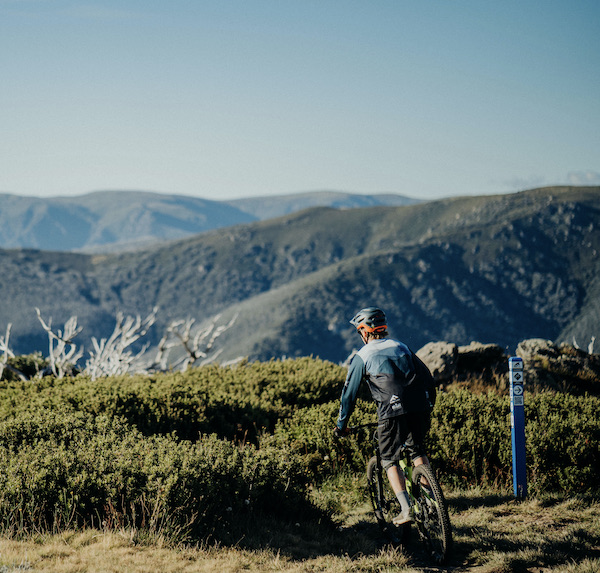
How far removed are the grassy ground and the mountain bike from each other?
15 centimetres

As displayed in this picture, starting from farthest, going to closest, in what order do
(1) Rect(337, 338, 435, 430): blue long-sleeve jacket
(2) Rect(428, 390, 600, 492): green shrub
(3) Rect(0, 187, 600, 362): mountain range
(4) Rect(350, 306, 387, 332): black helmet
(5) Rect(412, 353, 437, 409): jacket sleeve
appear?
1. (3) Rect(0, 187, 600, 362): mountain range
2. (2) Rect(428, 390, 600, 492): green shrub
3. (4) Rect(350, 306, 387, 332): black helmet
4. (5) Rect(412, 353, 437, 409): jacket sleeve
5. (1) Rect(337, 338, 435, 430): blue long-sleeve jacket

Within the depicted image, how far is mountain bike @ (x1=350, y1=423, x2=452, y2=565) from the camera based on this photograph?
4.75 m

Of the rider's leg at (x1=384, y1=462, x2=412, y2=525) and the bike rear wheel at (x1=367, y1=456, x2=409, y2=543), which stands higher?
the rider's leg at (x1=384, y1=462, x2=412, y2=525)

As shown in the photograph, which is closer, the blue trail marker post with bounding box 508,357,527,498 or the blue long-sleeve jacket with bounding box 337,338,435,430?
the blue long-sleeve jacket with bounding box 337,338,435,430

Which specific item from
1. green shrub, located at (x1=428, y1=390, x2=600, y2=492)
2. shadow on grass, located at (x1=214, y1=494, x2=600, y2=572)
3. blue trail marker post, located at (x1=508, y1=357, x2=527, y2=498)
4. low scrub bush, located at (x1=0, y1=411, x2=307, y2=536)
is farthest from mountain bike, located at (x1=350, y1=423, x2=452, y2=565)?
green shrub, located at (x1=428, y1=390, x2=600, y2=492)

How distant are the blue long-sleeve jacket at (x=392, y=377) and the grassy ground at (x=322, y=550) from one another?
1313mm

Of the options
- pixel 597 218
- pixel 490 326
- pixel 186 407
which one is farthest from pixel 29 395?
pixel 597 218

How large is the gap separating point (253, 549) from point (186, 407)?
4.19 meters

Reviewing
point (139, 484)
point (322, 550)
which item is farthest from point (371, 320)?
point (139, 484)

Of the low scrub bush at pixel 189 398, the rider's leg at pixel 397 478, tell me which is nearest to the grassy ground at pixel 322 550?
the rider's leg at pixel 397 478

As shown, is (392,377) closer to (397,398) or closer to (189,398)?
(397,398)

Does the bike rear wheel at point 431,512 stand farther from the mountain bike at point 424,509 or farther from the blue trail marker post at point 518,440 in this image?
the blue trail marker post at point 518,440

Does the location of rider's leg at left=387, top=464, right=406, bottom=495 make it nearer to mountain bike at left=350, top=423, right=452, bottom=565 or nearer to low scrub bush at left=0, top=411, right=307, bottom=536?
mountain bike at left=350, top=423, right=452, bottom=565

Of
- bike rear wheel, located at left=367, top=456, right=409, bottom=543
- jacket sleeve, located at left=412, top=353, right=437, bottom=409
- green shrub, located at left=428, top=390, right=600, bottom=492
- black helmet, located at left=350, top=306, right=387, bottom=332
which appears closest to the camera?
jacket sleeve, located at left=412, top=353, right=437, bottom=409
